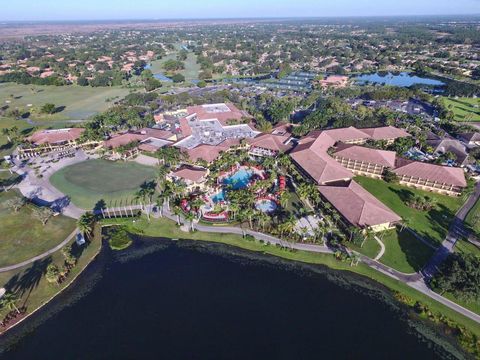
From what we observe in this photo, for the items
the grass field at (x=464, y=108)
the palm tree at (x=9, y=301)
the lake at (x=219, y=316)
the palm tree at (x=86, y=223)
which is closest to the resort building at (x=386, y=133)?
the grass field at (x=464, y=108)

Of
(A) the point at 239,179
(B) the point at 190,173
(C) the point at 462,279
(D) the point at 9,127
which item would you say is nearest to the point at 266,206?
(A) the point at 239,179

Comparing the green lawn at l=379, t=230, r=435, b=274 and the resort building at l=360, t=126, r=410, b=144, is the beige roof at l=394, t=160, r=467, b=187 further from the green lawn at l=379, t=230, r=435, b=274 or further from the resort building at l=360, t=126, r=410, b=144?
the green lawn at l=379, t=230, r=435, b=274

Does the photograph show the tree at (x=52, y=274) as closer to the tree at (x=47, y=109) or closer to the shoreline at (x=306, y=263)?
the shoreline at (x=306, y=263)

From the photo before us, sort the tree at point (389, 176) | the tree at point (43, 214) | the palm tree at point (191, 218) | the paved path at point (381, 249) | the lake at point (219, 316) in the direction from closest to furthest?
the lake at point (219, 316) → the paved path at point (381, 249) → the palm tree at point (191, 218) → the tree at point (43, 214) → the tree at point (389, 176)

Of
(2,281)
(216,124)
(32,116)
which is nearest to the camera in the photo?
(2,281)

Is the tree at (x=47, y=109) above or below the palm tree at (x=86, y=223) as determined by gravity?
below

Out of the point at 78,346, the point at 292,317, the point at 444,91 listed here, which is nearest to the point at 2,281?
the point at 78,346

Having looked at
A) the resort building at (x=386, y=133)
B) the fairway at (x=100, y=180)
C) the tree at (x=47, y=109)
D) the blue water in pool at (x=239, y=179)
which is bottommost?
the tree at (x=47, y=109)

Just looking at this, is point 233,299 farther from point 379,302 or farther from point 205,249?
point 379,302
